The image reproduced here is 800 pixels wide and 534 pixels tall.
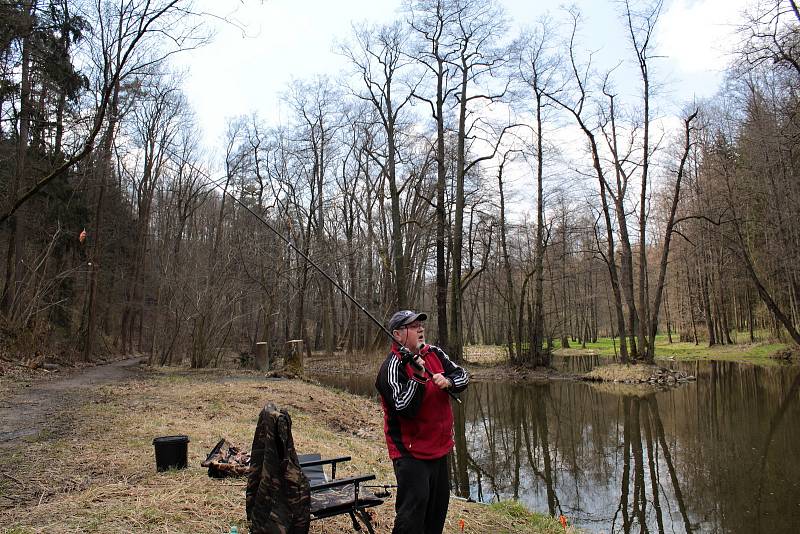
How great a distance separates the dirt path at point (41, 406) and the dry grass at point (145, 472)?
0.50ft

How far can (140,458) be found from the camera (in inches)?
233

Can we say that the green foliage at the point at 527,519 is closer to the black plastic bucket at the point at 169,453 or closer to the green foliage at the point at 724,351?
the black plastic bucket at the point at 169,453

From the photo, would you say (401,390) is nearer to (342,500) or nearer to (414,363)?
(414,363)

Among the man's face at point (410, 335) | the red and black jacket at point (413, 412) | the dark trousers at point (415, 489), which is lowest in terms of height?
the dark trousers at point (415, 489)

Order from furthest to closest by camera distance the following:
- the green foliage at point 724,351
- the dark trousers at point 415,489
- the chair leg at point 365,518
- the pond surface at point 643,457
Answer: the green foliage at point 724,351, the pond surface at point 643,457, the chair leg at point 365,518, the dark trousers at point 415,489

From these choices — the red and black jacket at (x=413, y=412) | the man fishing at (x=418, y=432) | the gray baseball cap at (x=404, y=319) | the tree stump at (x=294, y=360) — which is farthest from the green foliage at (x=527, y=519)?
the tree stump at (x=294, y=360)

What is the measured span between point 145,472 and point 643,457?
25.2 ft

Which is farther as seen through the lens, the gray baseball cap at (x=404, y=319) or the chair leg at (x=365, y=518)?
the chair leg at (x=365, y=518)

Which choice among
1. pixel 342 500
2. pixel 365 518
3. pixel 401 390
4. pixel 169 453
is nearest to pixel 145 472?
pixel 169 453

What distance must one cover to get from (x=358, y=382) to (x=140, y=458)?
14.7 m

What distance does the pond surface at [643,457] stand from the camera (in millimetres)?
6566

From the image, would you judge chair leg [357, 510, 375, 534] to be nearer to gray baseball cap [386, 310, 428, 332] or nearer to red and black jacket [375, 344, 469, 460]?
red and black jacket [375, 344, 469, 460]

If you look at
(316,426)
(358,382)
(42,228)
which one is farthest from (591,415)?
(42,228)

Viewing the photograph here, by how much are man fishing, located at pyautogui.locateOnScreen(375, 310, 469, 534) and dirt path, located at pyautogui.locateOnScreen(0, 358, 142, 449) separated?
5572mm
